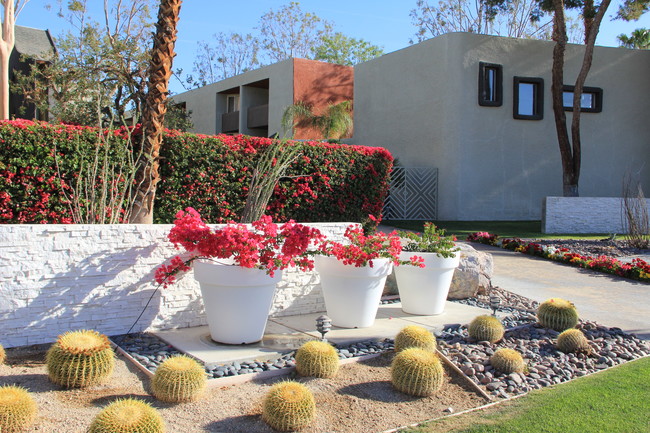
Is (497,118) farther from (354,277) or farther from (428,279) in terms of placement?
(354,277)

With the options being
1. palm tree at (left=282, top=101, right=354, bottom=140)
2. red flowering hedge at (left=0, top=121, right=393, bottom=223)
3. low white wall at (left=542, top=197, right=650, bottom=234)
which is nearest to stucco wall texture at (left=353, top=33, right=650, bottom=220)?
palm tree at (left=282, top=101, right=354, bottom=140)

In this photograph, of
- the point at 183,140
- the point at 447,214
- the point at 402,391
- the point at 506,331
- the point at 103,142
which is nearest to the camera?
the point at 402,391

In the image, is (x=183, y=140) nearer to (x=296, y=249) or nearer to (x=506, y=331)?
(x=296, y=249)

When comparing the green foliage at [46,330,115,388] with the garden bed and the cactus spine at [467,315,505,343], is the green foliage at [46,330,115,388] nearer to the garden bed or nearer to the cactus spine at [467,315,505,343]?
the garden bed

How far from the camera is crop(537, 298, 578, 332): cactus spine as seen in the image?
5.77 meters

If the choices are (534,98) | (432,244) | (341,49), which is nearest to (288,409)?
(432,244)

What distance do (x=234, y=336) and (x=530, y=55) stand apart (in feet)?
61.4

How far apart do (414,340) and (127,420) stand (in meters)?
2.45

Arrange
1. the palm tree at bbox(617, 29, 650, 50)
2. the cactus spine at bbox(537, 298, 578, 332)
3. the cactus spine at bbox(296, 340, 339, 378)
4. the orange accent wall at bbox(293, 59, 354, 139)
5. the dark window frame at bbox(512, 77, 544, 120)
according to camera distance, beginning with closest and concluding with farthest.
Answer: the cactus spine at bbox(296, 340, 339, 378)
the cactus spine at bbox(537, 298, 578, 332)
the dark window frame at bbox(512, 77, 544, 120)
the orange accent wall at bbox(293, 59, 354, 139)
the palm tree at bbox(617, 29, 650, 50)

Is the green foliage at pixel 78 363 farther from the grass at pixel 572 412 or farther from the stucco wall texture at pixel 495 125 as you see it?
the stucco wall texture at pixel 495 125

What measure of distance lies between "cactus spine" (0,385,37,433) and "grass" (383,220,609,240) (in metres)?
12.7

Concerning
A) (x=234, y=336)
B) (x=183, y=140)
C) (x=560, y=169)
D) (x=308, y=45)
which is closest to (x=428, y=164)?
(x=560, y=169)

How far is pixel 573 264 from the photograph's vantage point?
35.4 feet

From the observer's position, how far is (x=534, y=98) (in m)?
20.6
